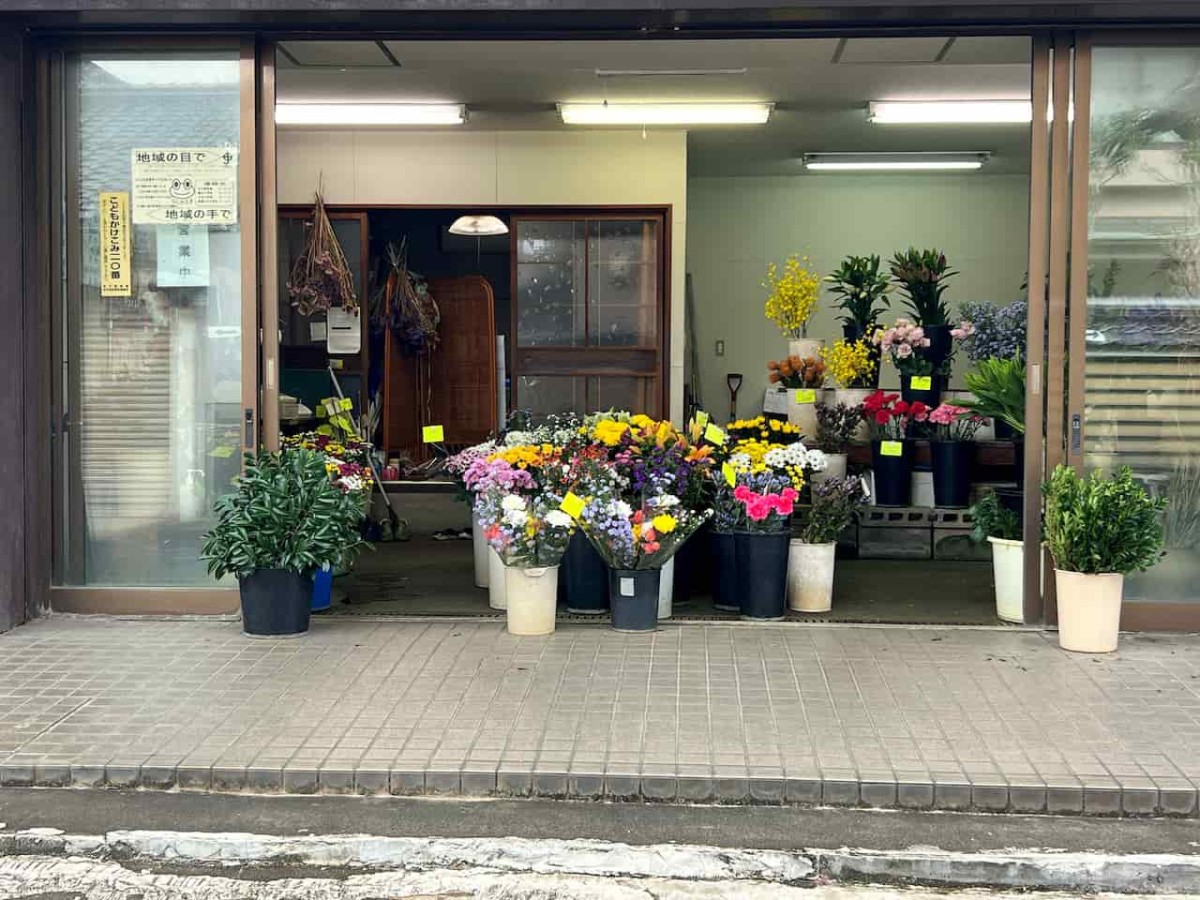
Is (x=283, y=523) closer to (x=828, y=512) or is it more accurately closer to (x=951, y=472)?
(x=828, y=512)

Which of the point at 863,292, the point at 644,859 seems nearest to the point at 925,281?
the point at 863,292

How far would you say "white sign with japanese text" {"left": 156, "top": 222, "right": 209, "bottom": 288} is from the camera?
6906 mm

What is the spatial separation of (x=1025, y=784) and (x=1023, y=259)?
929 cm

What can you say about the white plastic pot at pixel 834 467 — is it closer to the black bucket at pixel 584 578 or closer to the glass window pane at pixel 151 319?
the black bucket at pixel 584 578

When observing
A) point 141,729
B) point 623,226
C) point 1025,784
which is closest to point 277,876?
point 141,729

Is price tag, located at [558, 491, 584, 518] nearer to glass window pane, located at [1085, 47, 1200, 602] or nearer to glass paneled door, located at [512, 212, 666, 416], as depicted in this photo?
glass window pane, located at [1085, 47, 1200, 602]

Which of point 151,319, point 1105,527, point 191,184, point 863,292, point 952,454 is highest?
point 191,184

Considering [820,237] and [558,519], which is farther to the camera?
[820,237]

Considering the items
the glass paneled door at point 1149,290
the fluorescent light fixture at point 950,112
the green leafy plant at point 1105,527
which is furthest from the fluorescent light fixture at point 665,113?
the green leafy plant at point 1105,527

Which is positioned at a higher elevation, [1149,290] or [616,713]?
[1149,290]

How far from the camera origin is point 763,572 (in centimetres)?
688

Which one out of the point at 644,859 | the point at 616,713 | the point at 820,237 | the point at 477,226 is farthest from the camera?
the point at 820,237

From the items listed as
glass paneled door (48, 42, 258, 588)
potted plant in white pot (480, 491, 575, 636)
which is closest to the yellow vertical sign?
glass paneled door (48, 42, 258, 588)

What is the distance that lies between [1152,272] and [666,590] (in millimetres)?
3102
